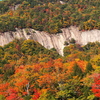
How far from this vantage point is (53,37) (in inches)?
3590

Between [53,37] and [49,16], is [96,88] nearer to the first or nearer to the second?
[53,37]

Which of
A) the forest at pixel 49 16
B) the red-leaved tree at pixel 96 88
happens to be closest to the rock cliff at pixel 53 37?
the forest at pixel 49 16

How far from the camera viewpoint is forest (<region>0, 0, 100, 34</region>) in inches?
3602

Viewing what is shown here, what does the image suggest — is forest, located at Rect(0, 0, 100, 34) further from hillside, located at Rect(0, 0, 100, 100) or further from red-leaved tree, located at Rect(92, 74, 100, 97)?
red-leaved tree, located at Rect(92, 74, 100, 97)

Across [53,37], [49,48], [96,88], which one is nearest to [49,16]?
[53,37]

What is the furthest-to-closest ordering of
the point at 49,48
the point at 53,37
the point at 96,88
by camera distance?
the point at 53,37 < the point at 49,48 < the point at 96,88

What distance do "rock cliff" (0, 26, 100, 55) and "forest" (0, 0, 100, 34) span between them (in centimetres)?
280

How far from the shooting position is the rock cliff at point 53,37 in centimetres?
8494

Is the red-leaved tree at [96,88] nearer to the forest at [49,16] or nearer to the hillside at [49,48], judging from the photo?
the hillside at [49,48]

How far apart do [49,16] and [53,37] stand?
19.9 m

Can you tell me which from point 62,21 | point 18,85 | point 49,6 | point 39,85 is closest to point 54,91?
point 39,85

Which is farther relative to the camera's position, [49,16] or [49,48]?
[49,16]

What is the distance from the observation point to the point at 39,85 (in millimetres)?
32688

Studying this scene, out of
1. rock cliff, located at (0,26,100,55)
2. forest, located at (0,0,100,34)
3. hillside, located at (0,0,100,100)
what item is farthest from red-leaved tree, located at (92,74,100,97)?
forest, located at (0,0,100,34)
